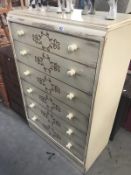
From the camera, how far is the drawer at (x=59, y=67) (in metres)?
0.89

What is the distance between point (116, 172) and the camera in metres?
1.40

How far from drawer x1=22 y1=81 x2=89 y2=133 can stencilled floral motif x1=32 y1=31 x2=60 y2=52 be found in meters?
0.40

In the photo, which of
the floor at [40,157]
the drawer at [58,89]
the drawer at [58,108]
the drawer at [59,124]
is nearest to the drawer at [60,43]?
the drawer at [58,89]

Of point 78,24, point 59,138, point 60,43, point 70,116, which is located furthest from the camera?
point 59,138

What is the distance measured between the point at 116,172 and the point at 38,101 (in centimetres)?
92

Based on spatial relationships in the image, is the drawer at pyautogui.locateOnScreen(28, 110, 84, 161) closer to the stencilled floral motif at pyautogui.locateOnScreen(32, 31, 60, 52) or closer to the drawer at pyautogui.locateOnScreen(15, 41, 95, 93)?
the drawer at pyautogui.locateOnScreen(15, 41, 95, 93)

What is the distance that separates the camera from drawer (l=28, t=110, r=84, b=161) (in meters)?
1.32

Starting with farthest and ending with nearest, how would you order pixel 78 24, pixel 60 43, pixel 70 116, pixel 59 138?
pixel 59 138 < pixel 70 116 < pixel 60 43 < pixel 78 24

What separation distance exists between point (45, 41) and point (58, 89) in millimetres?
333

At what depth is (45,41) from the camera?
39.0 inches

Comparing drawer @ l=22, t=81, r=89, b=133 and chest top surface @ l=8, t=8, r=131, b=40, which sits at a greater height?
chest top surface @ l=8, t=8, r=131, b=40

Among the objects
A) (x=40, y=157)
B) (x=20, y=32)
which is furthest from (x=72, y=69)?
Answer: (x=40, y=157)

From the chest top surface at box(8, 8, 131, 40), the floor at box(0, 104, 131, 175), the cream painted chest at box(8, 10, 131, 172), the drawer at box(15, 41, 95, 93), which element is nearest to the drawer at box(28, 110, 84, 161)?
the cream painted chest at box(8, 10, 131, 172)

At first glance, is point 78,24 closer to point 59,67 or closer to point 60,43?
point 60,43
